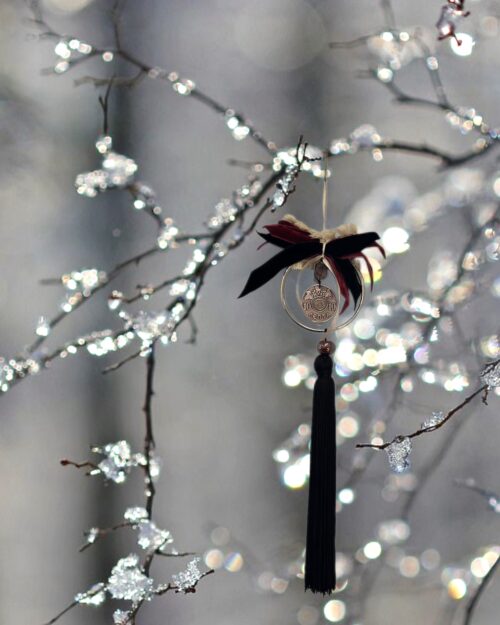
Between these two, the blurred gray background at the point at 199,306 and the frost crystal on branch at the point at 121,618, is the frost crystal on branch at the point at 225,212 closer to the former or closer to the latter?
the blurred gray background at the point at 199,306

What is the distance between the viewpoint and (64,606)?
2.84ft

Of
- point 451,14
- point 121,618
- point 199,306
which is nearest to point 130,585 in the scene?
point 121,618

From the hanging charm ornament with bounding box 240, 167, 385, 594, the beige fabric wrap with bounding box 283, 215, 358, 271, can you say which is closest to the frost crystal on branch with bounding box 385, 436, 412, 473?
the hanging charm ornament with bounding box 240, 167, 385, 594

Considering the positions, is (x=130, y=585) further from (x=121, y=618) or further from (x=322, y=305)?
(x=322, y=305)

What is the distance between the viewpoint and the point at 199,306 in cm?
90

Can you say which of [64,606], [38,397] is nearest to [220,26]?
[38,397]

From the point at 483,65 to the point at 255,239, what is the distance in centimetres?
38

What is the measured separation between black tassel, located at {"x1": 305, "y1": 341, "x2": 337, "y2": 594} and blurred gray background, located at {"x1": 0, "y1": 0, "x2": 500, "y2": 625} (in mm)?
345

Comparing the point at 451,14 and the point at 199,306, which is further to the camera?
→ the point at 199,306

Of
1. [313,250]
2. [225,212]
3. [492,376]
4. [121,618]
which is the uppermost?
[225,212]

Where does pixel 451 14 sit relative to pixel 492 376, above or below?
above

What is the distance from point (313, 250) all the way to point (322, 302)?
4 cm

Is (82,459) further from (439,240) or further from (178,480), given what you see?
(439,240)

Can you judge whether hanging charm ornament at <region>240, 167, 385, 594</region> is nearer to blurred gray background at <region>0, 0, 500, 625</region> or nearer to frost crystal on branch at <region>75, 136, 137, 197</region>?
frost crystal on branch at <region>75, 136, 137, 197</region>
